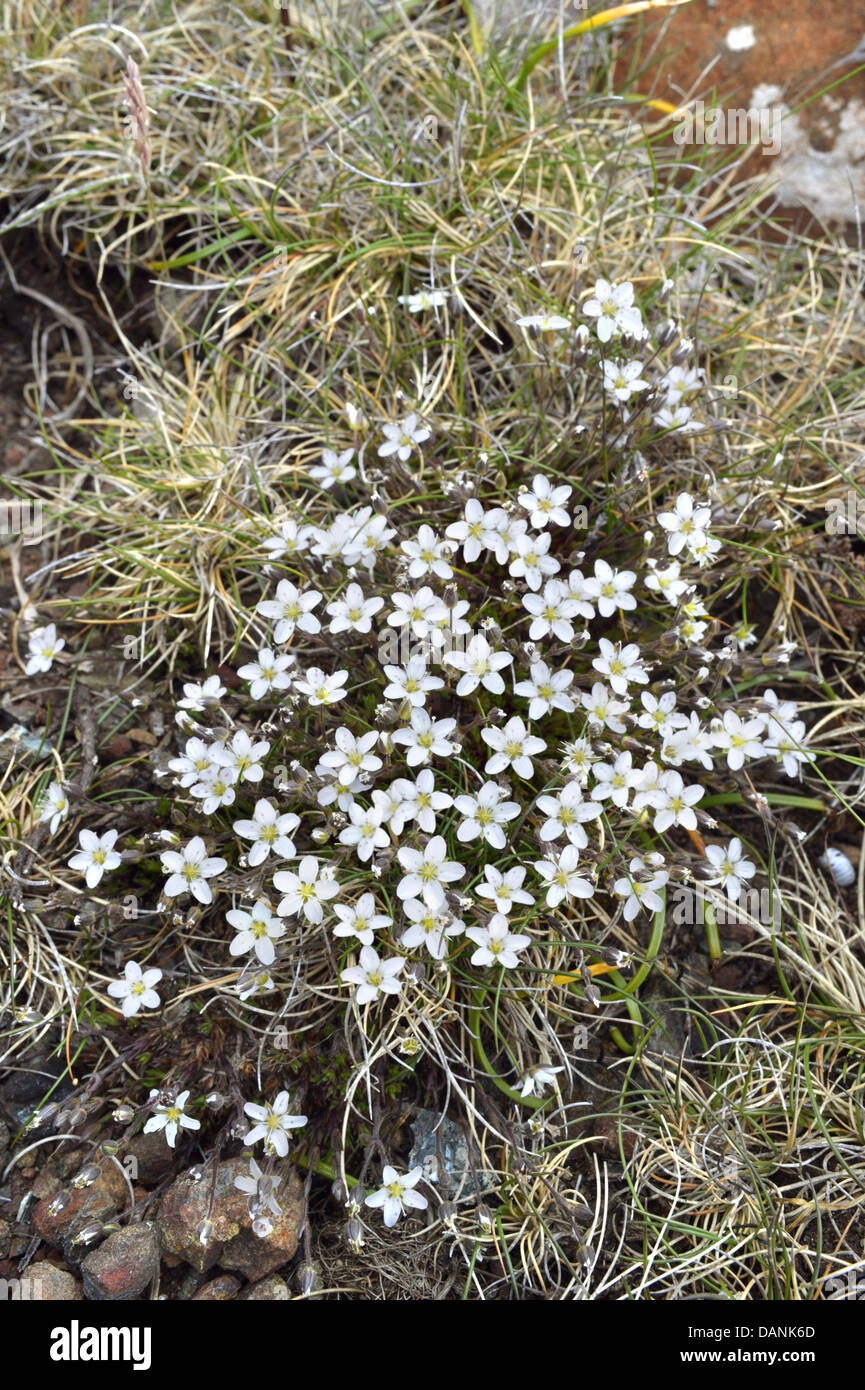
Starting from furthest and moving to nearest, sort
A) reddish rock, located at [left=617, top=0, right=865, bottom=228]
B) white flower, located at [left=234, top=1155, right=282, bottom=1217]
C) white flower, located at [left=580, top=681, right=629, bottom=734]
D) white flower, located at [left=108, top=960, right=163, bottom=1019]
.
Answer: reddish rock, located at [left=617, top=0, right=865, bottom=228] < white flower, located at [left=580, top=681, right=629, bottom=734] < white flower, located at [left=108, top=960, right=163, bottom=1019] < white flower, located at [left=234, top=1155, right=282, bottom=1217]

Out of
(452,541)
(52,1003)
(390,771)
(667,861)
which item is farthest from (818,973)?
(52,1003)

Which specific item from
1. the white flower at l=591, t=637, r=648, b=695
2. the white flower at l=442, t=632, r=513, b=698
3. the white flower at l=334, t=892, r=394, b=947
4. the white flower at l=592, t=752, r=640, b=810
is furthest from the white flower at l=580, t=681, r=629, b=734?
the white flower at l=334, t=892, r=394, b=947

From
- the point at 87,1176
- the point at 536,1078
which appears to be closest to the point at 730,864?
the point at 536,1078

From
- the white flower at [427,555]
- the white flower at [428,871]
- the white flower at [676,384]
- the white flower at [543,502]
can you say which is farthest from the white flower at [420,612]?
the white flower at [676,384]

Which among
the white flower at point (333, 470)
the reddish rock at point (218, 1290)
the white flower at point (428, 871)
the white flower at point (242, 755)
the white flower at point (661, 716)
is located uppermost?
the white flower at point (333, 470)

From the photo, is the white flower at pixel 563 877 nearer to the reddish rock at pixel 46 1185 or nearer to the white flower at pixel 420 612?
the white flower at pixel 420 612

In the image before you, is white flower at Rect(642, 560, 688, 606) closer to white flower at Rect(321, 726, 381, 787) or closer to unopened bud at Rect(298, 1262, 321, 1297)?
white flower at Rect(321, 726, 381, 787)

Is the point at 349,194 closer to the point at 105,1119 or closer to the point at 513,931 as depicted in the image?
the point at 513,931
